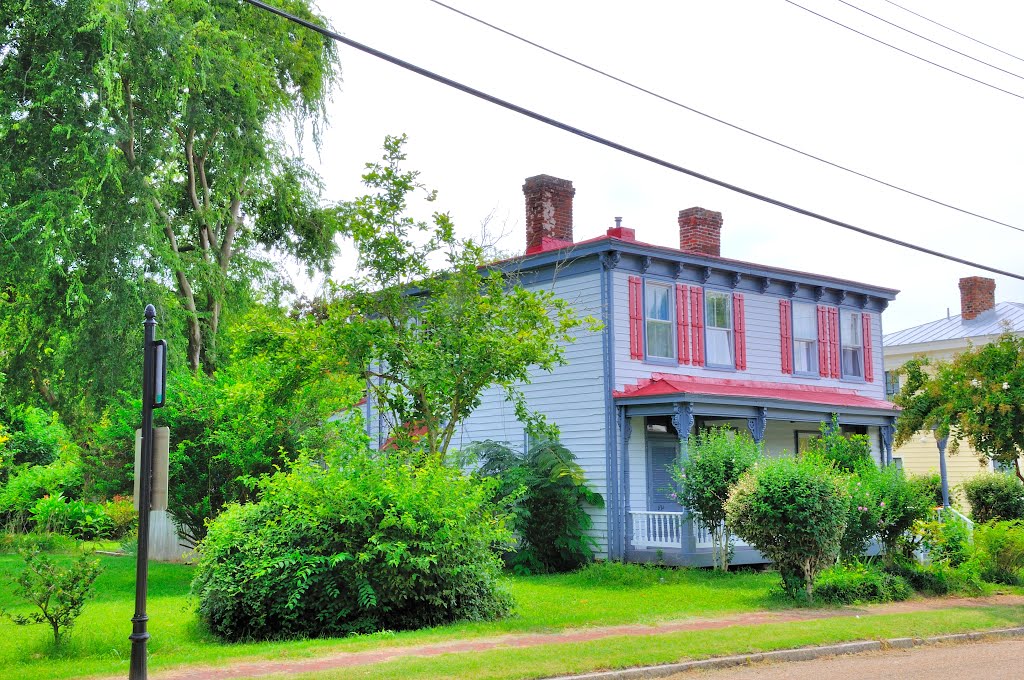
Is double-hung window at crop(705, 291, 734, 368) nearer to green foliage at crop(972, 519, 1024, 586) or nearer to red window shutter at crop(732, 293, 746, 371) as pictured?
red window shutter at crop(732, 293, 746, 371)

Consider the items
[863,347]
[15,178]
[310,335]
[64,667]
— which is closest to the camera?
[64,667]

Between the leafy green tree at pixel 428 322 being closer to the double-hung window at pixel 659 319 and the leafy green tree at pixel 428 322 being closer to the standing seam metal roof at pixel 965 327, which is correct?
the double-hung window at pixel 659 319

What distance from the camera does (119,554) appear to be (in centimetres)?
2550

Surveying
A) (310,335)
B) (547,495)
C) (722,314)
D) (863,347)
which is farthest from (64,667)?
(863,347)

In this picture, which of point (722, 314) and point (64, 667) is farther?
point (722, 314)

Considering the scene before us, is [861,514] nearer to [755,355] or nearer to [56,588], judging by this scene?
[755,355]

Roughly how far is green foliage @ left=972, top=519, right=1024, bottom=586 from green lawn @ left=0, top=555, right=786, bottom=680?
3.99m

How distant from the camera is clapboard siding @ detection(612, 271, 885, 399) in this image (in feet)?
73.4

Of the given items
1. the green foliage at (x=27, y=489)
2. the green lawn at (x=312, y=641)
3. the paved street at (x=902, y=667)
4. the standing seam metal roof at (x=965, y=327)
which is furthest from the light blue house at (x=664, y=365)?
the standing seam metal roof at (x=965, y=327)

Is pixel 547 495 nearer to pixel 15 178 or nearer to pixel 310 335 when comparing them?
pixel 310 335

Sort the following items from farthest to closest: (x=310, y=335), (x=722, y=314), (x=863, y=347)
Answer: (x=863, y=347), (x=722, y=314), (x=310, y=335)

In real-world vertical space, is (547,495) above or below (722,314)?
below

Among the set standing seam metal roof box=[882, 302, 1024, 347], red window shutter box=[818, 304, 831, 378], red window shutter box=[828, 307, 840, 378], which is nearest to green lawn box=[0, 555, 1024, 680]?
red window shutter box=[818, 304, 831, 378]

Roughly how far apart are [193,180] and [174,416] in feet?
28.0
